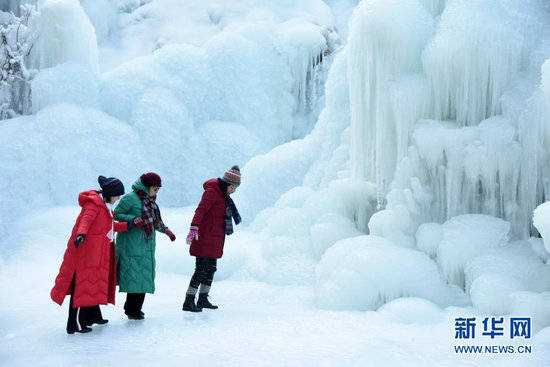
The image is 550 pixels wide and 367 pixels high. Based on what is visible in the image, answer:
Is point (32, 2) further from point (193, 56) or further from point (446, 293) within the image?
point (446, 293)

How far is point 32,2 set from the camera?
1619 cm

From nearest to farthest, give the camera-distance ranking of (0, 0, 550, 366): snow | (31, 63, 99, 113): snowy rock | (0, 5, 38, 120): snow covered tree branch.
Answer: (0, 0, 550, 366): snow < (31, 63, 99, 113): snowy rock < (0, 5, 38, 120): snow covered tree branch

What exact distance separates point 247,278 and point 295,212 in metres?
1.40

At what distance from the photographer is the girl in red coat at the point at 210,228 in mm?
5609

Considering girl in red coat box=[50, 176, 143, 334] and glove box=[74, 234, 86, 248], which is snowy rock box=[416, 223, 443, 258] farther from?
glove box=[74, 234, 86, 248]

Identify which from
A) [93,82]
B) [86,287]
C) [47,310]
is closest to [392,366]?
[86,287]

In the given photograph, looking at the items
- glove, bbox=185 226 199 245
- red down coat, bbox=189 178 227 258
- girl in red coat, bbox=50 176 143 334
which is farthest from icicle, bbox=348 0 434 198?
girl in red coat, bbox=50 176 143 334

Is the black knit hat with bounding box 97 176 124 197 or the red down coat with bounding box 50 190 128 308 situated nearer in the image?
the red down coat with bounding box 50 190 128 308

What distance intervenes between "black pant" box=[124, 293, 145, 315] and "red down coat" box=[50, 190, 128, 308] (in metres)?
0.34

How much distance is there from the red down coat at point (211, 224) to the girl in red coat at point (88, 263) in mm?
880

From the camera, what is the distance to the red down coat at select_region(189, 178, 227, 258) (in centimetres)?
561

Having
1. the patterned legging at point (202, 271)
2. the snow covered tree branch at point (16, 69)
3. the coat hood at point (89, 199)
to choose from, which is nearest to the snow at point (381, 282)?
the patterned legging at point (202, 271)

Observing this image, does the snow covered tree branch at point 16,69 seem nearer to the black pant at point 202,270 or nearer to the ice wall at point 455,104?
the ice wall at point 455,104

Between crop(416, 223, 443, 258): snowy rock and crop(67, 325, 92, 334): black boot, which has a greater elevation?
crop(416, 223, 443, 258): snowy rock
